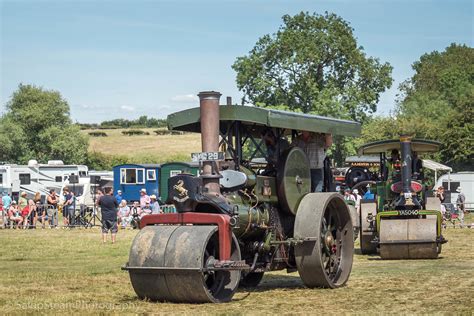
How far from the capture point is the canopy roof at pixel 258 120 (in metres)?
11.7

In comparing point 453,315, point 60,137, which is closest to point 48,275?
point 453,315

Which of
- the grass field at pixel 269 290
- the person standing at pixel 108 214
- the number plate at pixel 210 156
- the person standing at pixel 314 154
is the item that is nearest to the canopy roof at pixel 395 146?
the grass field at pixel 269 290

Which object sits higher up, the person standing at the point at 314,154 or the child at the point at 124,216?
the person standing at the point at 314,154

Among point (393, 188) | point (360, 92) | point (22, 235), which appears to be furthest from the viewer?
point (360, 92)

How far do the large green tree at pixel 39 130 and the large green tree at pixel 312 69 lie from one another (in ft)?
58.8

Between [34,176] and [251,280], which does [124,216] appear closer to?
[34,176]

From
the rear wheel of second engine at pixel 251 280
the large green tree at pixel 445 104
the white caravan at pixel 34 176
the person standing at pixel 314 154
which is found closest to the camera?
the rear wheel of second engine at pixel 251 280

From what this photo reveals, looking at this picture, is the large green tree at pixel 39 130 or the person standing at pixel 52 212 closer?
the person standing at pixel 52 212

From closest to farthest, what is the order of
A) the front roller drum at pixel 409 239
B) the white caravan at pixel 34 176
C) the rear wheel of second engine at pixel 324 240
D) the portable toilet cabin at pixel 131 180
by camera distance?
the rear wheel of second engine at pixel 324 240
the front roller drum at pixel 409 239
the white caravan at pixel 34 176
the portable toilet cabin at pixel 131 180

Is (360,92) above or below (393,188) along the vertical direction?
above

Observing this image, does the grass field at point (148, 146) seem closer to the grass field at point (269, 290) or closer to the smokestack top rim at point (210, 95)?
the grass field at point (269, 290)

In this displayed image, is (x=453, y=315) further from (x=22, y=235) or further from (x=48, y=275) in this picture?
(x=22, y=235)

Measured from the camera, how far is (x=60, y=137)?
233 feet

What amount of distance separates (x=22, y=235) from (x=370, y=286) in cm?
1667
